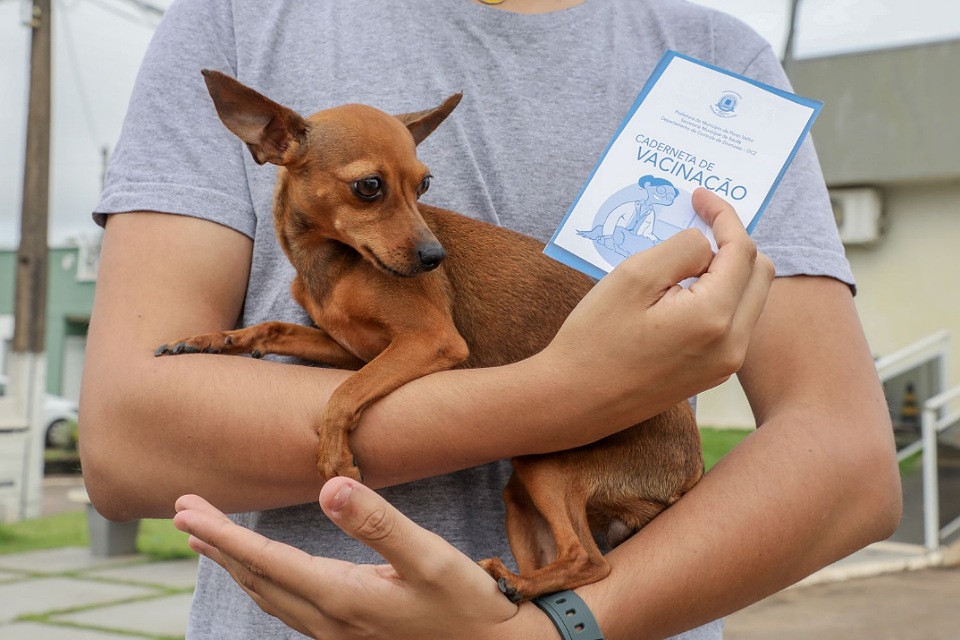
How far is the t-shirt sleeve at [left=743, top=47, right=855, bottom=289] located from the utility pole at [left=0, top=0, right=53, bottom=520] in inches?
455

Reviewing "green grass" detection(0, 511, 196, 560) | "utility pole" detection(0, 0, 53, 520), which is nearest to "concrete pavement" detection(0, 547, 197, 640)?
"green grass" detection(0, 511, 196, 560)

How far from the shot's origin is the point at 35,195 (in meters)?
11.8

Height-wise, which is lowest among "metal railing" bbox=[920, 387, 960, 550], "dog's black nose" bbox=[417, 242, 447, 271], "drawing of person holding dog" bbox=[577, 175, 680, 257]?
"metal railing" bbox=[920, 387, 960, 550]

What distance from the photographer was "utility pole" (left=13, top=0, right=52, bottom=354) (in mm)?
11766

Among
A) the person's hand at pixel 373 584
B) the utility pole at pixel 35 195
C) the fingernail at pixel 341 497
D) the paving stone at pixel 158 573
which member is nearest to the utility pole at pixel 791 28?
the paving stone at pixel 158 573

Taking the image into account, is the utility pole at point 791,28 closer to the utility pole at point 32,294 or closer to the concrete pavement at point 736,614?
the concrete pavement at point 736,614

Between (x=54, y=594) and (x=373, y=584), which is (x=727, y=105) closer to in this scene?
(x=373, y=584)

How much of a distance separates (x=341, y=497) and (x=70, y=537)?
33.0ft

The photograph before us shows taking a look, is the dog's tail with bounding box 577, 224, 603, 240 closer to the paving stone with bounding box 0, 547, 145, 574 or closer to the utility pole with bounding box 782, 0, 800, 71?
the paving stone with bounding box 0, 547, 145, 574

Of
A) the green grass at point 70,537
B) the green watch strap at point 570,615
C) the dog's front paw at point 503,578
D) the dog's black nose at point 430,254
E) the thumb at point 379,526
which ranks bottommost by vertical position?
the green grass at point 70,537

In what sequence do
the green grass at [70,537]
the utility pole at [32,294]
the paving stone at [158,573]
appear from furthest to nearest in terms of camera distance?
the utility pole at [32,294] < the green grass at [70,537] < the paving stone at [158,573]

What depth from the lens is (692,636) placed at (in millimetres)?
1634

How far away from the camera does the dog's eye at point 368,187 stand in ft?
4.86

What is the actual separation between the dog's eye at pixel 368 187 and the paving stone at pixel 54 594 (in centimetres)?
607
